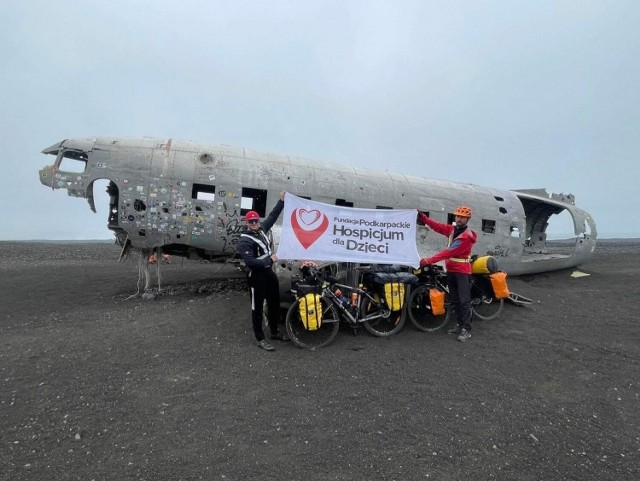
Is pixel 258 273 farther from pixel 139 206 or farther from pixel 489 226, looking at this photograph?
pixel 489 226

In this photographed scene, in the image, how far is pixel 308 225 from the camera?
7.82 m

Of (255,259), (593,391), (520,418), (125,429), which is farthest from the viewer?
(255,259)

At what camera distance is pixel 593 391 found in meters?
5.79

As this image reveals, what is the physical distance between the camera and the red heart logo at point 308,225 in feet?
25.4

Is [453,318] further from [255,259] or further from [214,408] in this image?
[214,408]

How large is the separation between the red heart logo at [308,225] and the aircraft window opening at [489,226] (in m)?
9.38

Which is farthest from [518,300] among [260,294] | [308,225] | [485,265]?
[260,294]

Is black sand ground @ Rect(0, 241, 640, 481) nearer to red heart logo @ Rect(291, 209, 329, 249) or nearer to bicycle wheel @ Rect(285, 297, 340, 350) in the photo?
bicycle wheel @ Rect(285, 297, 340, 350)

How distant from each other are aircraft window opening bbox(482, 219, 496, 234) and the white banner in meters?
7.67

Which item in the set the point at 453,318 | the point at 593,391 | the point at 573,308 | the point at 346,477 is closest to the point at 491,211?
the point at 573,308

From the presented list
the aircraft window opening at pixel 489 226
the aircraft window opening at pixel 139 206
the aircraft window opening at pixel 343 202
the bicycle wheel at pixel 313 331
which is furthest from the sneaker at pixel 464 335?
the aircraft window opening at pixel 139 206

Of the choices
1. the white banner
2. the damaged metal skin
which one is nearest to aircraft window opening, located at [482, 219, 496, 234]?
the damaged metal skin

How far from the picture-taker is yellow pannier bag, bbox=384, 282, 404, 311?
7.67 meters

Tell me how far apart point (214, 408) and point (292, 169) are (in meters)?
8.54
